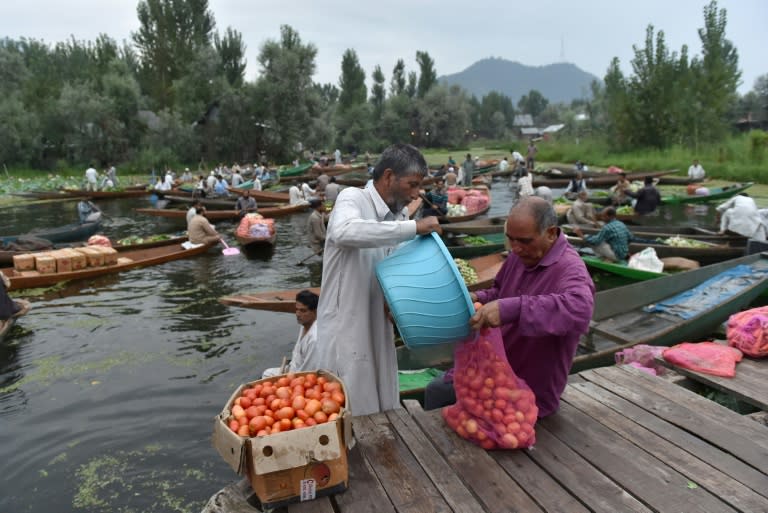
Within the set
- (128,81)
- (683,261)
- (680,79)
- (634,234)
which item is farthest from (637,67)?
(128,81)

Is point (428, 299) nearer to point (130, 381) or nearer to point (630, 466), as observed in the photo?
point (630, 466)

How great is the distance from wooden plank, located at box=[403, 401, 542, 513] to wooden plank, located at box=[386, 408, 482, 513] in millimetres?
36

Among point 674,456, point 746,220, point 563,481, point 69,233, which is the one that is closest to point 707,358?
point 674,456

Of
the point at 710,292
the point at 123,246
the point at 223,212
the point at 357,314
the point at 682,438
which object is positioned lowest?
the point at 710,292

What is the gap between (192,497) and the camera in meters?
4.40

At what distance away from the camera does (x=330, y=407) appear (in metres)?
2.26

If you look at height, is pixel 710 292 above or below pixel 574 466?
below

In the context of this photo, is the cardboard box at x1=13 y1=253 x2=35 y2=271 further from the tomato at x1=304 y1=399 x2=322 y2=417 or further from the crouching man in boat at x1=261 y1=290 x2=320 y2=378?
the tomato at x1=304 y1=399 x2=322 y2=417

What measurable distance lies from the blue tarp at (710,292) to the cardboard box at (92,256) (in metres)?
10.5

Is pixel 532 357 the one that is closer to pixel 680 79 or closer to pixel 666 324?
pixel 666 324

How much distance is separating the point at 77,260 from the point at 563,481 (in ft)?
36.0

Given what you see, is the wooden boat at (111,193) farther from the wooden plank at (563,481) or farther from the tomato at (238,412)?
the wooden plank at (563,481)

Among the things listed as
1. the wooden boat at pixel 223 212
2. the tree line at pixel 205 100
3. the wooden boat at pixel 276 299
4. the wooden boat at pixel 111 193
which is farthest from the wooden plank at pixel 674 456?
the tree line at pixel 205 100

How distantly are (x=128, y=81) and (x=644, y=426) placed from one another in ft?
138
